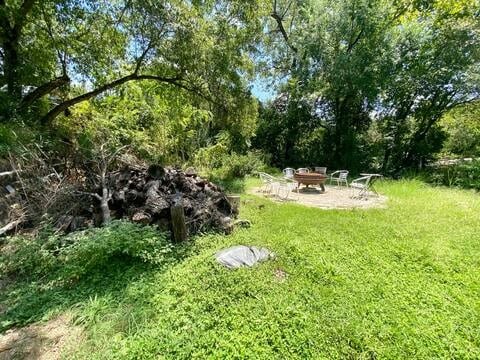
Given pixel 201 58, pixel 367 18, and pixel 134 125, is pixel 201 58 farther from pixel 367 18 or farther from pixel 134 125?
pixel 367 18

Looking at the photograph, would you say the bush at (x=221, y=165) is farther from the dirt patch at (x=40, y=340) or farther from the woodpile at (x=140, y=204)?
the dirt patch at (x=40, y=340)

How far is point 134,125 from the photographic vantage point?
9.11m

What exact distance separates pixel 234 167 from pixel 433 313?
903 cm

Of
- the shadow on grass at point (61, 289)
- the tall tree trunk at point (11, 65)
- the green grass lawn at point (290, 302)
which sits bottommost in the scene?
the green grass lawn at point (290, 302)

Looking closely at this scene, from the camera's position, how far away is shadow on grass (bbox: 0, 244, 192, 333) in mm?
2742

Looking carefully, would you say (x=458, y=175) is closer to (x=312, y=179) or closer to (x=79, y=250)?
(x=312, y=179)

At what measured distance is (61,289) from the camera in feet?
10.2

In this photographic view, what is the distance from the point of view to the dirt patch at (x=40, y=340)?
2303 millimetres

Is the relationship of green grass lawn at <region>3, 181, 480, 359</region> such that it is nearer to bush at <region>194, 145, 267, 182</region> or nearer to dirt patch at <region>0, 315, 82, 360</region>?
dirt patch at <region>0, 315, 82, 360</region>

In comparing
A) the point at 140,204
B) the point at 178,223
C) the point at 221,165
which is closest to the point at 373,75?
the point at 221,165

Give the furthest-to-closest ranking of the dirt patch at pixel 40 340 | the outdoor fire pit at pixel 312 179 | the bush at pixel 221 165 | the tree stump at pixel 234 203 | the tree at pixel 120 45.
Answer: the bush at pixel 221 165
the outdoor fire pit at pixel 312 179
the tree at pixel 120 45
the tree stump at pixel 234 203
the dirt patch at pixel 40 340

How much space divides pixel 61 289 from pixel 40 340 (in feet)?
2.46

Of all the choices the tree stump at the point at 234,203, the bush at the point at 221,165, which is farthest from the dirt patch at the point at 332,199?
the bush at the point at 221,165

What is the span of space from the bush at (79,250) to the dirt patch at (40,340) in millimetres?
681
